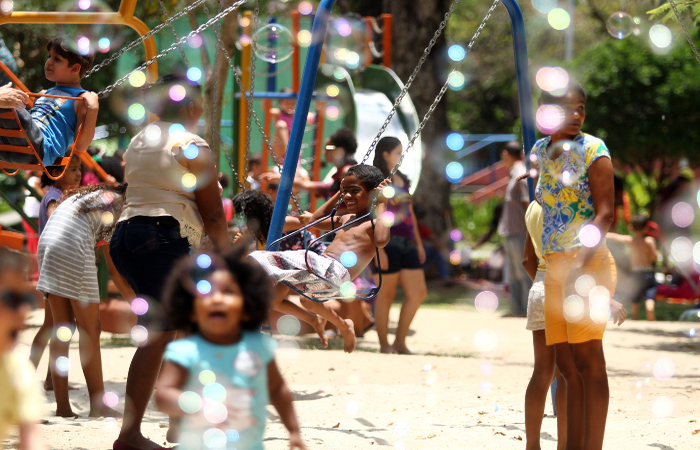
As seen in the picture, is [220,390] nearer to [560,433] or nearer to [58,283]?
[560,433]

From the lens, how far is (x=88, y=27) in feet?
16.6

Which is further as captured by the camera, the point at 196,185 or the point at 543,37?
the point at 543,37

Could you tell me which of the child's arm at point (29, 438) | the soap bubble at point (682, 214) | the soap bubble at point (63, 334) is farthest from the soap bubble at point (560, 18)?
the child's arm at point (29, 438)

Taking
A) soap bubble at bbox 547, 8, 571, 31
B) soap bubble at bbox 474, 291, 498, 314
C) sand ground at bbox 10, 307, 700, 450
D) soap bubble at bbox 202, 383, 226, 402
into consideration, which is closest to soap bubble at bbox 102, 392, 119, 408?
sand ground at bbox 10, 307, 700, 450

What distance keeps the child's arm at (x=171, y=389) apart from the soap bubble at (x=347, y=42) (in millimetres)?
8825

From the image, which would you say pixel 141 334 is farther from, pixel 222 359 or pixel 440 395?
pixel 440 395

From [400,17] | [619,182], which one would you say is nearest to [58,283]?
[619,182]

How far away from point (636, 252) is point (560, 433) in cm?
682

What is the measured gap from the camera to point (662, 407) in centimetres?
477

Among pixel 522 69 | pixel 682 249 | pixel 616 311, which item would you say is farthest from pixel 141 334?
pixel 682 249

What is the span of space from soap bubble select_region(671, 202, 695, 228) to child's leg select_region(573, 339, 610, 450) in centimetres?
897

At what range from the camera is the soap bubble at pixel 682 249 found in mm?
10883

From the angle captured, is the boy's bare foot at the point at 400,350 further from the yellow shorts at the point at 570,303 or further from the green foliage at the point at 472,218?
the green foliage at the point at 472,218

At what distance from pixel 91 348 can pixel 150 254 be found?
1214 millimetres
